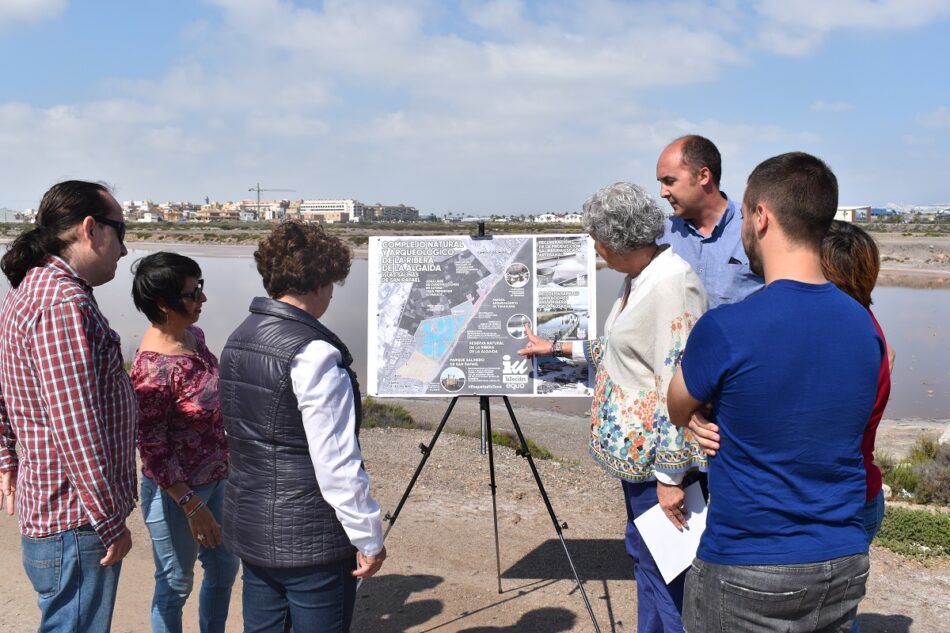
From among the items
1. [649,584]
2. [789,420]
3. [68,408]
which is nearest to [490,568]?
[649,584]

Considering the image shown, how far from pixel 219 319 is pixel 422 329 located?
51.2 feet

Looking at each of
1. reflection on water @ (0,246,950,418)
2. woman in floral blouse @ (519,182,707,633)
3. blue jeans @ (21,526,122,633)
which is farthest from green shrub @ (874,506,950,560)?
reflection on water @ (0,246,950,418)

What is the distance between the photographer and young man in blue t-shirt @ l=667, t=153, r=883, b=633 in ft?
5.65

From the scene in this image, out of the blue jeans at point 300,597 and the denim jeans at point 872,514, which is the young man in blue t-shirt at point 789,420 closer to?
the denim jeans at point 872,514

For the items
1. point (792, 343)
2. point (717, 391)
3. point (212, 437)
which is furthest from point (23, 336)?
point (792, 343)

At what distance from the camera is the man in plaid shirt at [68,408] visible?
2131 mm

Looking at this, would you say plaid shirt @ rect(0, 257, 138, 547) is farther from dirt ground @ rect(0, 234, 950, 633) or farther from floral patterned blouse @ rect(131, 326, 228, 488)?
dirt ground @ rect(0, 234, 950, 633)

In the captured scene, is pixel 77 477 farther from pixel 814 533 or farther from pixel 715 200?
pixel 715 200

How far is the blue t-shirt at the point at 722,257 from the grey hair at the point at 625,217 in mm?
714

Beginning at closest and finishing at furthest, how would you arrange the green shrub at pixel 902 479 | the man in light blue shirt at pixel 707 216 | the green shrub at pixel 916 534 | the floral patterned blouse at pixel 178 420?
the floral patterned blouse at pixel 178 420 → the man in light blue shirt at pixel 707 216 → the green shrub at pixel 916 534 → the green shrub at pixel 902 479

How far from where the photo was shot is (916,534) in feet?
15.9

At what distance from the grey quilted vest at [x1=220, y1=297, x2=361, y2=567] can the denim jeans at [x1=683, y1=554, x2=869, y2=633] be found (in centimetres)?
104

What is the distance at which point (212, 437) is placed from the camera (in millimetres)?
2965

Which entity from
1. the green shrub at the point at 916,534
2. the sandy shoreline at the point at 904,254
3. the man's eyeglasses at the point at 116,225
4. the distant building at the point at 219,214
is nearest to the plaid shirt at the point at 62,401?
the man's eyeglasses at the point at 116,225
